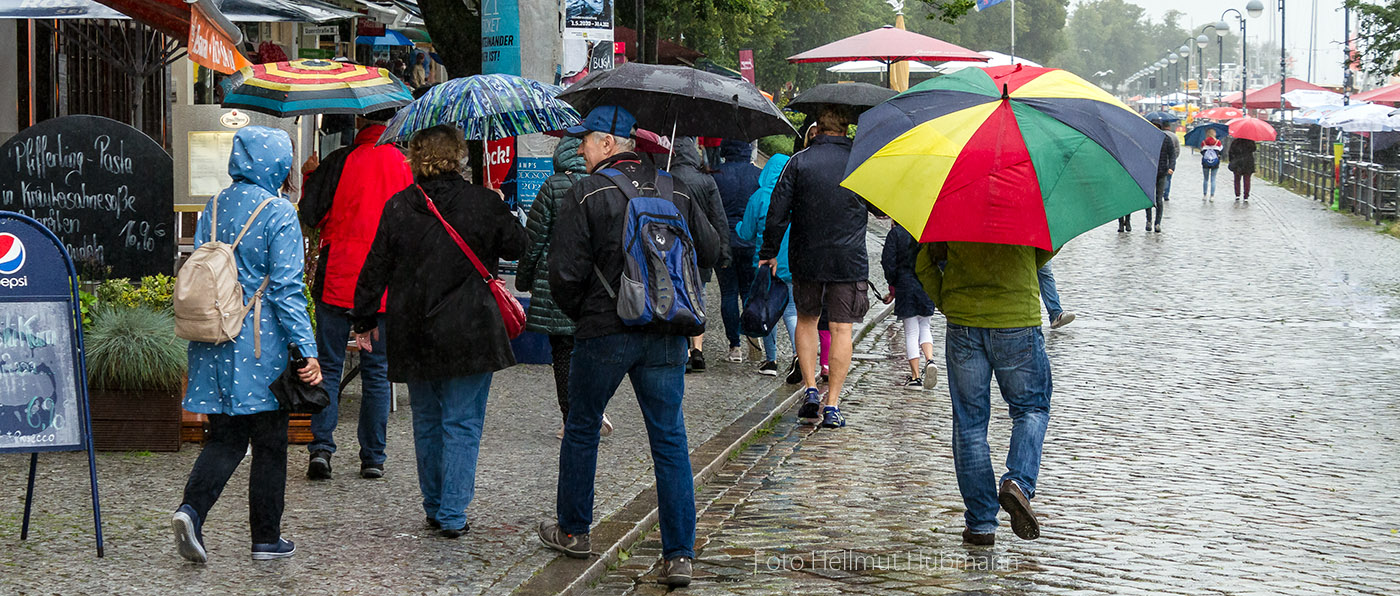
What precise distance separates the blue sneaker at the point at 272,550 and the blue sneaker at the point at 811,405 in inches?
160

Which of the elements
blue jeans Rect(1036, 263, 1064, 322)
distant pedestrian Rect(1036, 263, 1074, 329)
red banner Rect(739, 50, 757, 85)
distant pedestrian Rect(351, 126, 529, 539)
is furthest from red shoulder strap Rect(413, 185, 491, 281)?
red banner Rect(739, 50, 757, 85)

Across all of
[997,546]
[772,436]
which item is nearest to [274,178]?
[997,546]

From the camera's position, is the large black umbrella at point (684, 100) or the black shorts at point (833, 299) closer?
the large black umbrella at point (684, 100)

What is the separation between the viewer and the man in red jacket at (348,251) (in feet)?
23.1

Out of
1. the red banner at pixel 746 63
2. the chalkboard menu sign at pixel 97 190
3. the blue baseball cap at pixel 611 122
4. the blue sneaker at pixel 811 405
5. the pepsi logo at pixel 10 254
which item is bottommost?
the blue sneaker at pixel 811 405

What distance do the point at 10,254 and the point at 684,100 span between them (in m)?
2.77

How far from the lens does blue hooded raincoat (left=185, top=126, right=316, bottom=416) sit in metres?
5.46

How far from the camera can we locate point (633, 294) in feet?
17.6

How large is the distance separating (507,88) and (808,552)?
240 cm

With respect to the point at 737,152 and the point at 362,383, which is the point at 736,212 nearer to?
the point at 737,152

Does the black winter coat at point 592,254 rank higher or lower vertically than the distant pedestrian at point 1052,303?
higher

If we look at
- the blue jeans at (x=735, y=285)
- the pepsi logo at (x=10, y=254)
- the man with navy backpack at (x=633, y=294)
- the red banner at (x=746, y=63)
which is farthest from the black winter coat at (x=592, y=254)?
the red banner at (x=746, y=63)

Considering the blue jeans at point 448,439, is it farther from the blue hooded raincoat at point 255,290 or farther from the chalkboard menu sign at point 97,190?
the chalkboard menu sign at point 97,190

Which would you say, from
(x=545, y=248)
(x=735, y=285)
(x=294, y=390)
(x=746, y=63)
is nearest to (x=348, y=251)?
(x=545, y=248)
